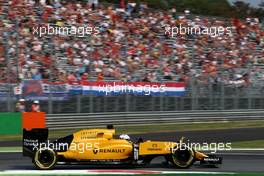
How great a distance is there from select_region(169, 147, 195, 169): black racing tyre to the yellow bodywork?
0.10 meters

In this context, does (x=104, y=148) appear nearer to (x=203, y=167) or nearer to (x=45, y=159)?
(x=45, y=159)

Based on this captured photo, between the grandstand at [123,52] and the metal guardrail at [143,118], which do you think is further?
the metal guardrail at [143,118]

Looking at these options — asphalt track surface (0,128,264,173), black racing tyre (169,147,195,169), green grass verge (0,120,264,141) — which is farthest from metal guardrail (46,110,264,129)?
black racing tyre (169,147,195,169)

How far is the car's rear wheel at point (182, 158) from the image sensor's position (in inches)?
401

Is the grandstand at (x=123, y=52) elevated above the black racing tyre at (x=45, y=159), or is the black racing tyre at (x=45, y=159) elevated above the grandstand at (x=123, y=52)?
the grandstand at (x=123, y=52)

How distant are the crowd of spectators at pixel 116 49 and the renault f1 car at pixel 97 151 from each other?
24.7 ft

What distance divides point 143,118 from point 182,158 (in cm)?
1053

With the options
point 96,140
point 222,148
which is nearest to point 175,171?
point 96,140

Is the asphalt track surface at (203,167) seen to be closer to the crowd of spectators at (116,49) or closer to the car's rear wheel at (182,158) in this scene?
the car's rear wheel at (182,158)

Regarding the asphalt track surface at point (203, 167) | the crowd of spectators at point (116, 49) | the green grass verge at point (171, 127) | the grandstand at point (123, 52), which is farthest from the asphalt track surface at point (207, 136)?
the crowd of spectators at point (116, 49)

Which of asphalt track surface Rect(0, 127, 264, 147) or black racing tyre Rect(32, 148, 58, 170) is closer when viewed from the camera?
black racing tyre Rect(32, 148, 58, 170)

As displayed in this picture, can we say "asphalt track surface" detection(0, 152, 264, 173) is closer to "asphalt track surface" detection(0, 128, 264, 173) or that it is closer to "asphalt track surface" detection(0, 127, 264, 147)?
"asphalt track surface" detection(0, 128, 264, 173)

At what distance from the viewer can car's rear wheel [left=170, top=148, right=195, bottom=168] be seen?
10.2m

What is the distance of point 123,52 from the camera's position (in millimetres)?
20547
